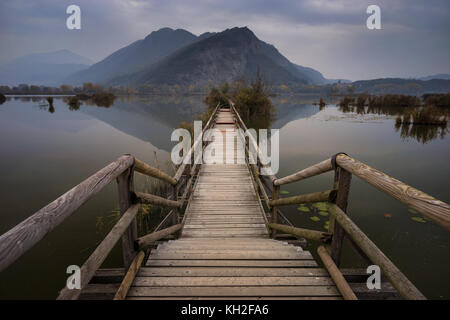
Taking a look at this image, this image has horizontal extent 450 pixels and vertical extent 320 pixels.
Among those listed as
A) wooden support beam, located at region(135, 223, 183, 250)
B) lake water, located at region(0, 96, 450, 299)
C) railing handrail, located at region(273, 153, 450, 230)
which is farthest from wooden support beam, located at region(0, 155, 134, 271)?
lake water, located at region(0, 96, 450, 299)

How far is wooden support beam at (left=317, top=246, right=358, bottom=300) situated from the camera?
163 centimetres

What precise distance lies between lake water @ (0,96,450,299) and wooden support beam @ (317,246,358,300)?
3.24 metres

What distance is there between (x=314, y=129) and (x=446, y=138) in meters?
8.20

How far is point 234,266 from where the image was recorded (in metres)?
2.31

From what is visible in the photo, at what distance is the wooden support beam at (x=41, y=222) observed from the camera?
86cm

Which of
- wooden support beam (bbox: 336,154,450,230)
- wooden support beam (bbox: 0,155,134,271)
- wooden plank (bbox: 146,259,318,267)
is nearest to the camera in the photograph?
wooden support beam (bbox: 0,155,134,271)

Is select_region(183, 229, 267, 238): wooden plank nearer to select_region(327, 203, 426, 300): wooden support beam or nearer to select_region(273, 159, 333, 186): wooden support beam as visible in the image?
select_region(273, 159, 333, 186): wooden support beam

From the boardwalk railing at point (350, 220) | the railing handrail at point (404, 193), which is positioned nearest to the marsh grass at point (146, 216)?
the boardwalk railing at point (350, 220)

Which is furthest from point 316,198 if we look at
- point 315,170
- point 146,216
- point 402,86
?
point 402,86

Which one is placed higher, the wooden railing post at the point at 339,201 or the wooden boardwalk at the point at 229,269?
the wooden railing post at the point at 339,201

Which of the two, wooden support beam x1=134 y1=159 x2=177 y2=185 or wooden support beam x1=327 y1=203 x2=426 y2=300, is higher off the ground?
wooden support beam x1=134 y1=159 x2=177 y2=185

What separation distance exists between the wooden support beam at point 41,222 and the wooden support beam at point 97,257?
281mm

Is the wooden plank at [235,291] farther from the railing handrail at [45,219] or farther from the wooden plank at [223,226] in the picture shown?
the wooden plank at [223,226]
